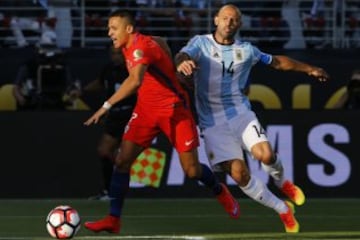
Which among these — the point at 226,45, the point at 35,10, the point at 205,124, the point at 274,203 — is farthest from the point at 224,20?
the point at 35,10

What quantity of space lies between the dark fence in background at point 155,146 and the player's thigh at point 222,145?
14.1 ft

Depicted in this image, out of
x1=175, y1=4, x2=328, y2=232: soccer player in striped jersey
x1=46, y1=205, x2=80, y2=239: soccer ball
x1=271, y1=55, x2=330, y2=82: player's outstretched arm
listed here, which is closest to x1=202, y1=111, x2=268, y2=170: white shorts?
x1=175, y1=4, x2=328, y2=232: soccer player in striped jersey

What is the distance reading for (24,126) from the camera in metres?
14.8

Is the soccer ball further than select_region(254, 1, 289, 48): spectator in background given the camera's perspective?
No

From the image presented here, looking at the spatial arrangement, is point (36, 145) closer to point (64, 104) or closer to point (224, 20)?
point (64, 104)

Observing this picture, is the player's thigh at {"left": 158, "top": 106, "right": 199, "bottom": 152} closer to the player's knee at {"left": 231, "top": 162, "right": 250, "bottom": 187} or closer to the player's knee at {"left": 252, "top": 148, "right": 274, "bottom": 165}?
the player's knee at {"left": 231, "top": 162, "right": 250, "bottom": 187}

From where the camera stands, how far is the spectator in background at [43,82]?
16141 mm

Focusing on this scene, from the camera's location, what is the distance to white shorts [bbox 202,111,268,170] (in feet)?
33.8

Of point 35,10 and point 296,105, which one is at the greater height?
point 35,10

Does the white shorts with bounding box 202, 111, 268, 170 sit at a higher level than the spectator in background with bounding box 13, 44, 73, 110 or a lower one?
higher

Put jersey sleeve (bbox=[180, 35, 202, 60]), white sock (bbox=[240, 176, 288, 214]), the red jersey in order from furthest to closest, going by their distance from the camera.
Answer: white sock (bbox=[240, 176, 288, 214]) → jersey sleeve (bbox=[180, 35, 202, 60]) → the red jersey

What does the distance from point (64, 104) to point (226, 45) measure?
20.6 feet

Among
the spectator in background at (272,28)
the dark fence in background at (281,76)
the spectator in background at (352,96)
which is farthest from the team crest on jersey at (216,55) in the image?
the spectator in background at (272,28)

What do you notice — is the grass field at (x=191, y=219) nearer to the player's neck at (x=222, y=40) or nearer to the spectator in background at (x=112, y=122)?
the spectator in background at (x=112, y=122)
